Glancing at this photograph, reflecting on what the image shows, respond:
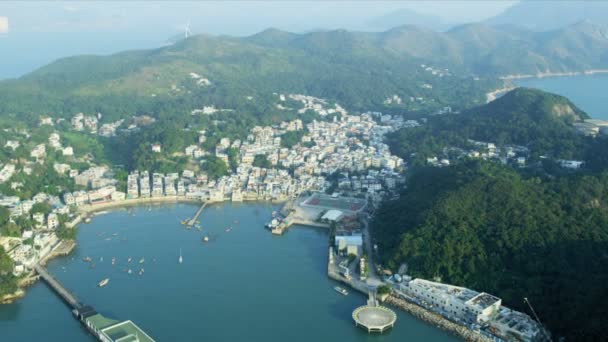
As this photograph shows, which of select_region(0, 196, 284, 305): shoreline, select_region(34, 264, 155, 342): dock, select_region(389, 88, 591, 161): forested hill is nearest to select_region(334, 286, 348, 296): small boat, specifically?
select_region(34, 264, 155, 342): dock

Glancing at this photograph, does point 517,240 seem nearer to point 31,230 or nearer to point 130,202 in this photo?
point 130,202

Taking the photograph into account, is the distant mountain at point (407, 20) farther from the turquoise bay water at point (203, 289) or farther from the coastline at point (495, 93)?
the turquoise bay water at point (203, 289)

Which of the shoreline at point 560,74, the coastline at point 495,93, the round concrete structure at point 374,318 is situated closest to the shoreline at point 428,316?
the round concrete structure at point 374,318

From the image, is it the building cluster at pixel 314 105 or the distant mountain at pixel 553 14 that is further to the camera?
the distant mountain at pixel 553 14

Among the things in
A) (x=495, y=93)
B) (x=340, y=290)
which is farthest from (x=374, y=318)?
(x=495, y=93)

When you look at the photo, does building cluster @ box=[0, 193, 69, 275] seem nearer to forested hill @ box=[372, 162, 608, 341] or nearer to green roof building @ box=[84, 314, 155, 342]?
green roof building @ box=[84, 314, 155, 342]

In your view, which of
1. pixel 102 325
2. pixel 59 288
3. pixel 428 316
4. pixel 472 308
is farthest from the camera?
pixel 59 288
